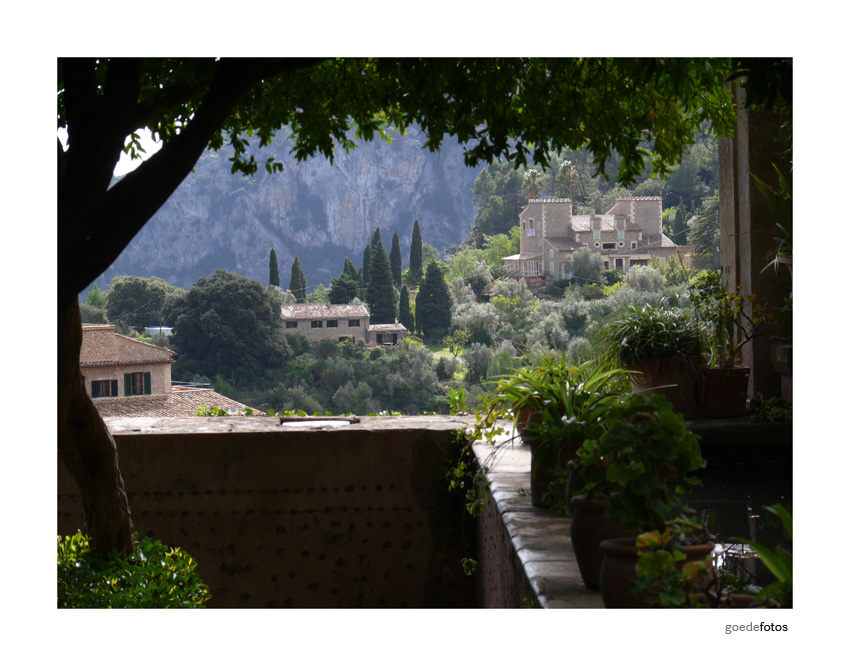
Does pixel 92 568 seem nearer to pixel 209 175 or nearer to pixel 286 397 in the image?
pixel 286 397

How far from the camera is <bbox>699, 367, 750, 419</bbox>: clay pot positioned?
432 centimetres

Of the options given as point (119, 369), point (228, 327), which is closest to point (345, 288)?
point (228, 327)

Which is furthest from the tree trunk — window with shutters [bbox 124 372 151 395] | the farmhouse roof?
the farmhouse roof

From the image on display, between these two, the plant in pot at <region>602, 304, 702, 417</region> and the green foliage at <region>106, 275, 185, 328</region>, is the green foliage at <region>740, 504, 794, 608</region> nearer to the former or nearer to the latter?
the plant in pot at <region>602, 304, 702, 417</region>

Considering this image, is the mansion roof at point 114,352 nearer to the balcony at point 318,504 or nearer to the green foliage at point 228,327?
the green foliage at point 228,327

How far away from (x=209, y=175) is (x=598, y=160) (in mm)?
60276

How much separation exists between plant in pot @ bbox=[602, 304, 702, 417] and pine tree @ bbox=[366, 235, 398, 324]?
107 feet

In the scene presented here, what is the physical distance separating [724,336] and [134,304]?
3344 cm

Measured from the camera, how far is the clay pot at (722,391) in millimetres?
4316

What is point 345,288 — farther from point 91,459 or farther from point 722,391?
point 91,459

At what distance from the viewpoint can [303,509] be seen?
161 inches

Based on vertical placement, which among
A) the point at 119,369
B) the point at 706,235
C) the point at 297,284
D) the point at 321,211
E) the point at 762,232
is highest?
the point at 321,211

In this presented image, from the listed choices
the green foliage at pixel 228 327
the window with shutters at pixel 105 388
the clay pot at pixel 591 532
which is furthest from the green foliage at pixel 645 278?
the clay pot at pixel 591 532
